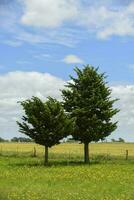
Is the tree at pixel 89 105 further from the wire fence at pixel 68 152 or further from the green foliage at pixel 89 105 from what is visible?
the wire fence at pixel 68 152

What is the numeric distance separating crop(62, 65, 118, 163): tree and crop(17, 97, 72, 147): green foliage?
3.95 m

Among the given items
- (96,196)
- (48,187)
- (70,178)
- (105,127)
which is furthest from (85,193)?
(105,127)

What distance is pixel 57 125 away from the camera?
49.4 meters

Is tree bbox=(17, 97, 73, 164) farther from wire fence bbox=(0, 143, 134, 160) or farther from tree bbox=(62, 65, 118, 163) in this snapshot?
wire fence bbox=(0, 143, 134, 160)

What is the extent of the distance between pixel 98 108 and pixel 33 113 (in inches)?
Result: 302

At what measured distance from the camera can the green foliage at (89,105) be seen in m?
54.0

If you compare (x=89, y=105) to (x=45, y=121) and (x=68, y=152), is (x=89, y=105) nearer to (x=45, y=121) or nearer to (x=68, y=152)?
(x=45, y=121)

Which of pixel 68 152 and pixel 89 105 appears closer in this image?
pixel 89 105

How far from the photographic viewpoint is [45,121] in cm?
4944

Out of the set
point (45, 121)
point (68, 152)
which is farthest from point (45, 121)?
A: point (68, 152)

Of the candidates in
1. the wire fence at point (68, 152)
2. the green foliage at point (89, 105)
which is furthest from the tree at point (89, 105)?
the wire fence at point (68, 152)

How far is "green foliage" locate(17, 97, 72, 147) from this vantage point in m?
49.2

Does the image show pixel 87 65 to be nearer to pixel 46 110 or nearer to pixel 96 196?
pixel 46 110

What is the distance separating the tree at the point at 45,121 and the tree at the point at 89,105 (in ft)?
13.0
